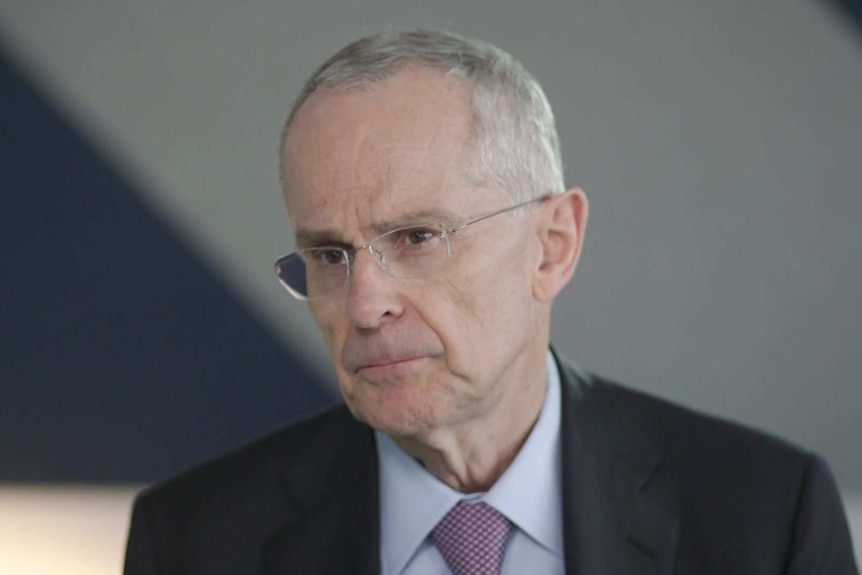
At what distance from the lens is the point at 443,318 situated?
4.97ft

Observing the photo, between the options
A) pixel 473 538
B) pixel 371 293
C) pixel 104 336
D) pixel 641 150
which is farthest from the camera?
pixel 104 336

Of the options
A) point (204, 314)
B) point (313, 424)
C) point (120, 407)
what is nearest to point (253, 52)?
point (204, 314)

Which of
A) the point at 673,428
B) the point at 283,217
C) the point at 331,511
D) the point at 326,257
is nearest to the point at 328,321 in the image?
the point at 326,257

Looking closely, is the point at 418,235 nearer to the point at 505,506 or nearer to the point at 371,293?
the point at 371,293

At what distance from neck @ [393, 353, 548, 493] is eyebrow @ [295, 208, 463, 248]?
0.27 meters

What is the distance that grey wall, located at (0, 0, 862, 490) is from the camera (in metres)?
2.49

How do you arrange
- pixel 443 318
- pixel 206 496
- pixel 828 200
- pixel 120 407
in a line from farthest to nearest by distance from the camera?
1. pixel 120 407
2. pixel 828 200
3. pixel 206 496
4. pixel 443 318

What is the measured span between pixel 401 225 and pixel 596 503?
0.47m

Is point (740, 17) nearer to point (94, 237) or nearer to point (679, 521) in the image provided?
point (679, 521)

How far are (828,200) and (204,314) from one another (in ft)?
4.35

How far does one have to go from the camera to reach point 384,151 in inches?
59.2

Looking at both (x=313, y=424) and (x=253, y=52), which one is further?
(x=253, y=52)

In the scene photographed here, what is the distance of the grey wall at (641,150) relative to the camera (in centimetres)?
249

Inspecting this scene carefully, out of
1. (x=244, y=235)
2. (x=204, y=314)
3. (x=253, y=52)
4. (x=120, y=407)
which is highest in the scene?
(x=253, y=52)
